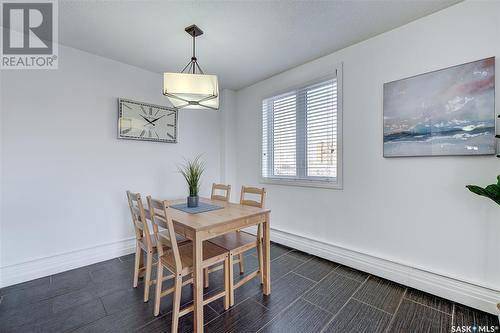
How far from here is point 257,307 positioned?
72.0 inches

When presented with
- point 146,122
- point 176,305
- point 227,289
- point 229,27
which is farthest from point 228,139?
point 176,305

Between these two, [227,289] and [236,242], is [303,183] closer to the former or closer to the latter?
[236,242]

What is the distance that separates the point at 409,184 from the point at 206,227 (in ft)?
6.33

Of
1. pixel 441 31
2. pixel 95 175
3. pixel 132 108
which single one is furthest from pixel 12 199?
pixel 441 31

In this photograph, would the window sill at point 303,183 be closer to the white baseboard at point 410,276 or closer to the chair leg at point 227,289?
the white baseboard at point 410,276

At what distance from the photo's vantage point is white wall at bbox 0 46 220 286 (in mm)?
2201

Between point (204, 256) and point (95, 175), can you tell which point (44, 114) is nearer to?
point (95, 175)

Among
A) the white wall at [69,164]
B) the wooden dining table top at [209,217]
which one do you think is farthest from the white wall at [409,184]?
the white wall at [69,164]

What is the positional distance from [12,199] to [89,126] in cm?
102

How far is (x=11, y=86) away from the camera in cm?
218

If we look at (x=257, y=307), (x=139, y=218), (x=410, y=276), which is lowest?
(x=257, y=307)

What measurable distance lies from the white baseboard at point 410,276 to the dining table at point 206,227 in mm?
1038

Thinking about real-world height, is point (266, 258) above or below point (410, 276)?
above

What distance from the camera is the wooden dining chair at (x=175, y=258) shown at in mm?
1519
